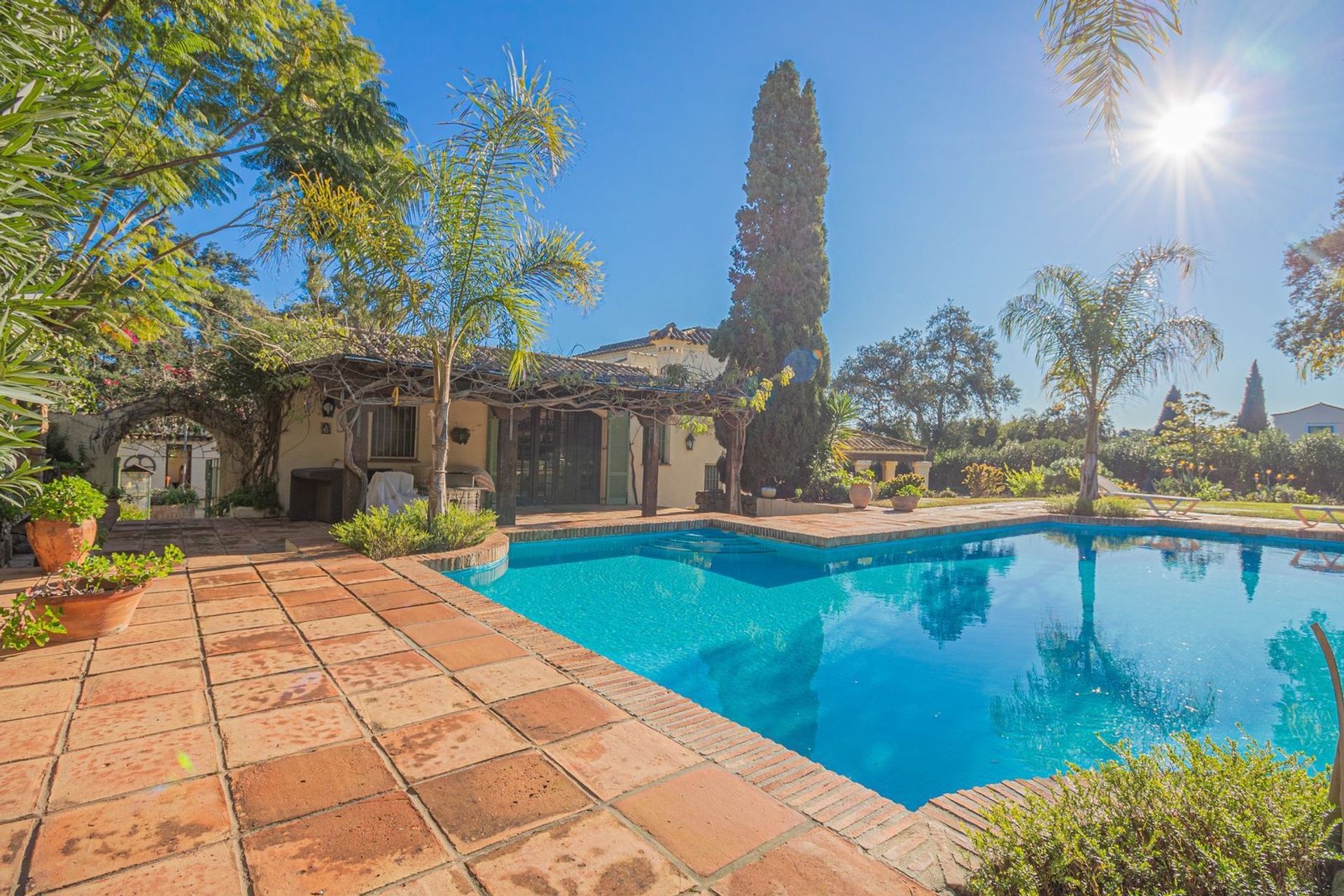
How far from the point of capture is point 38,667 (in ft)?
11.0

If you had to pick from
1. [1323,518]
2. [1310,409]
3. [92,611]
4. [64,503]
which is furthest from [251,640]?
[1310,409]

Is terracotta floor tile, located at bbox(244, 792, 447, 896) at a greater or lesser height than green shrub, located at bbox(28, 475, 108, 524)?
lesser

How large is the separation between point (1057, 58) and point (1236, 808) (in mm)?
3805

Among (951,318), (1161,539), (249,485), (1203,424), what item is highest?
(951,318)

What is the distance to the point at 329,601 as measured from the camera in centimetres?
490

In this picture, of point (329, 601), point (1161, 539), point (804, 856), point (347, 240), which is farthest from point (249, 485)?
point (1161, 539)

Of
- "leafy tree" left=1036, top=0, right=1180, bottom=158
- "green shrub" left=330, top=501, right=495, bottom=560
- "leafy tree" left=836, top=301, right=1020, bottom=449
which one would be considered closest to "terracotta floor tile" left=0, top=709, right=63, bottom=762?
"green shrub" left=330, top=501, right=495, bottom=560

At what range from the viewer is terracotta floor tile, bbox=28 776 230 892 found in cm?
179

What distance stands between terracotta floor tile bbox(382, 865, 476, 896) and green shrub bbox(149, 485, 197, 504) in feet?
60.6

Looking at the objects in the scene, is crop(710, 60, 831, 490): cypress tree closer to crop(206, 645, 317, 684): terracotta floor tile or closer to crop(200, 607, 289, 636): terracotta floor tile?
crop(200, 607, 289, 636): terracotta floor tile

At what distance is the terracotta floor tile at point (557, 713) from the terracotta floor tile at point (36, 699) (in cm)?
207

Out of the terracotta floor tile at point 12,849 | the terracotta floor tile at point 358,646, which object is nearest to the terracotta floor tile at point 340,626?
the terracotta floor tile at point 358,646

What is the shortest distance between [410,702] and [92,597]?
241 cm

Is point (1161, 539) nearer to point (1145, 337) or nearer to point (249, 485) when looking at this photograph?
point (1145, 337)
